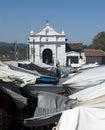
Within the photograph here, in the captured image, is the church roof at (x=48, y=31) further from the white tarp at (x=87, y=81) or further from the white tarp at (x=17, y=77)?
the white tarp at (x=87, y=81)

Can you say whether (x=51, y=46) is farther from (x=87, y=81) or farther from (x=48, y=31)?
(x=87, y=81)

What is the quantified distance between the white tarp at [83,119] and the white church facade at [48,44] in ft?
250

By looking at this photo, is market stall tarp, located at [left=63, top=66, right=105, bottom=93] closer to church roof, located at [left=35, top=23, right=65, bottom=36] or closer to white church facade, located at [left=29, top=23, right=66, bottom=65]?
white church facade, located at [left=29, top=23, right=66, bottom=65]

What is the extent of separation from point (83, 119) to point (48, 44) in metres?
79.4

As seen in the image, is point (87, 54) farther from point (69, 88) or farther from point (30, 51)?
point (69, 88)

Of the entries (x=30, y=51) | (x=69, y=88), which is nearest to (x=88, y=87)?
(x=69, y=88)

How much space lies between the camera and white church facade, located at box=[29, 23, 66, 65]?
282 ft

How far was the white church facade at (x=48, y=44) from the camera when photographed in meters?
85.9

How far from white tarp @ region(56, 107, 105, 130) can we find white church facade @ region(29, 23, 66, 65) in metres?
76.3

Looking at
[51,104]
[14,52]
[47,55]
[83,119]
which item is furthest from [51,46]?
[83,119]

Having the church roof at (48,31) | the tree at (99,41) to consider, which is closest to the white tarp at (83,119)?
the church roof at (48,31)

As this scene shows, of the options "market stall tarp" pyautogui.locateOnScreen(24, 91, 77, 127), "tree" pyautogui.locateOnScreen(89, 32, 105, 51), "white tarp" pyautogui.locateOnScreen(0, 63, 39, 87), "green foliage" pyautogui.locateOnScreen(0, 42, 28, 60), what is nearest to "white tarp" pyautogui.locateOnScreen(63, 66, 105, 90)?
"market stall tarp" pyautogui.locateOnScreen(24, 91, 77, 127)

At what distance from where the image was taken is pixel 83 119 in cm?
867

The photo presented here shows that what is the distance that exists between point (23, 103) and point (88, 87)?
2.12m
